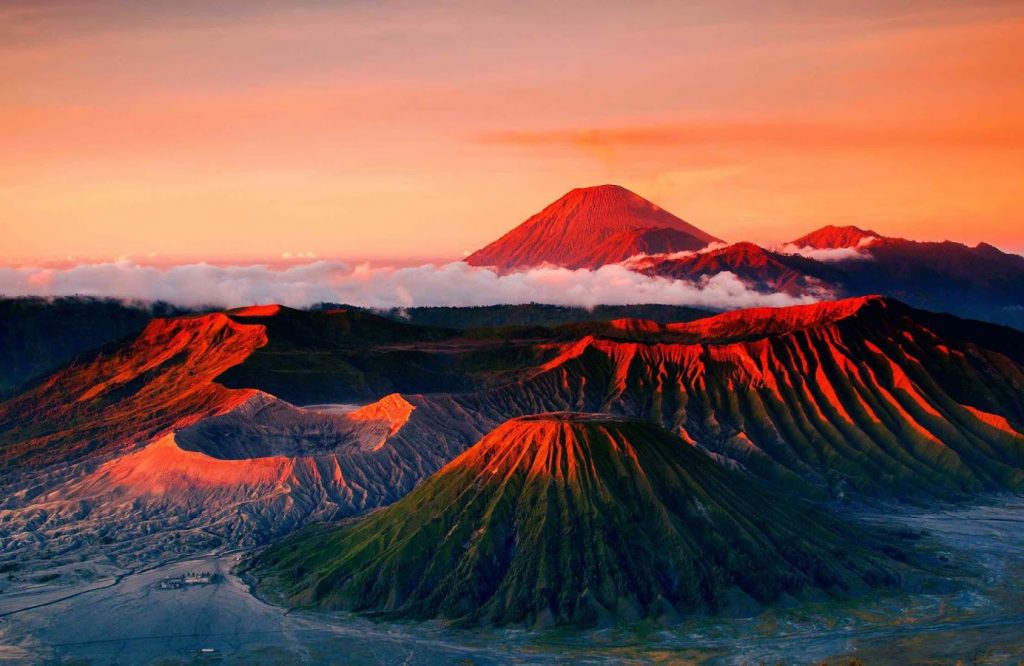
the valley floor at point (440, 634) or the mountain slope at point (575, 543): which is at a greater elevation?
the mountain slope at point (575, 543)

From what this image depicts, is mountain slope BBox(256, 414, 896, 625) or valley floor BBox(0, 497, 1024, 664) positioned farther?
mountain slope BBox(256, 414, 896, 625)

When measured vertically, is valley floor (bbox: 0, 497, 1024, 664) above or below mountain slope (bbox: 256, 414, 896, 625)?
below

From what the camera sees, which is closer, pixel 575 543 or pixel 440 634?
pixel 440 634

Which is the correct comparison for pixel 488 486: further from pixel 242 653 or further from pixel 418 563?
pixel 242 653

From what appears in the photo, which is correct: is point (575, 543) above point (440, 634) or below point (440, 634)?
above
